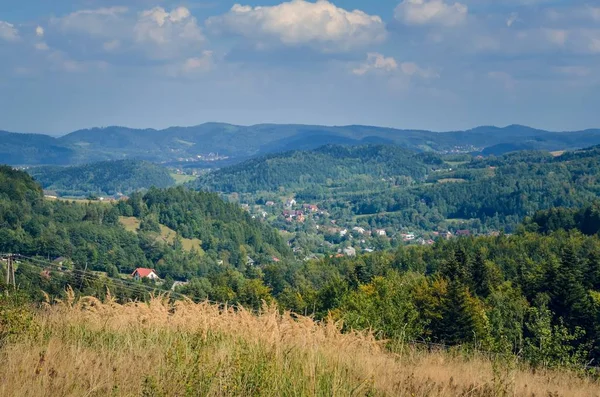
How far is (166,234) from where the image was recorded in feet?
377

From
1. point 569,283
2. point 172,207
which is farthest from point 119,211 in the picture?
point 569,283

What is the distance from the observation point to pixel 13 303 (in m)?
6.54

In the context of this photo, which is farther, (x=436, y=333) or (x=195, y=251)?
(x=195, y=251)

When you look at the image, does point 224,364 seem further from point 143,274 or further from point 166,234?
point 166,234

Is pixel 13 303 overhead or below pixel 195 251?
overhead

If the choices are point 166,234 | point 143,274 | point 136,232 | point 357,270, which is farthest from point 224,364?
point 166,234

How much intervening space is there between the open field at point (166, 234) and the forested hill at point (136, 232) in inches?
44.8

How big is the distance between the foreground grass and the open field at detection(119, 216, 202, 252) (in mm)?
103276

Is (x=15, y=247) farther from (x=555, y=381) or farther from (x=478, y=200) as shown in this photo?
(x=478, y=200)

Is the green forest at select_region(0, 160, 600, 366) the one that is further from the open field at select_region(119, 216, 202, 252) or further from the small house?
the small house

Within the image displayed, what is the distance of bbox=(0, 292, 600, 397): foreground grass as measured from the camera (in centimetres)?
450

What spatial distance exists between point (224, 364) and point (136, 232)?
107m

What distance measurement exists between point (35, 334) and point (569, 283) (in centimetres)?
3457

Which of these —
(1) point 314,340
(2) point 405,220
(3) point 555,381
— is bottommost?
(2) point 405,220
